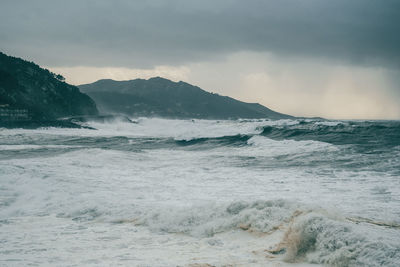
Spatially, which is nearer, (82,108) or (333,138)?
(333,138)

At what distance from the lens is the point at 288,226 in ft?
19.4

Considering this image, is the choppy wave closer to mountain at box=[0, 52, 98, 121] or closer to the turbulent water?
the turbulent water

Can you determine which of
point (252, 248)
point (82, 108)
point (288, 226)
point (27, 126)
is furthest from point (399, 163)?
point (82, 108)

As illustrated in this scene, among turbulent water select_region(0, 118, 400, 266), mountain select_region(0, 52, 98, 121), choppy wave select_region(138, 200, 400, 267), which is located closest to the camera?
choppy wave select_region(138, 200, 400, 267)

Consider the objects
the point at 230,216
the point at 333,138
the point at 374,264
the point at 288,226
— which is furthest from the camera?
the point at 333,138

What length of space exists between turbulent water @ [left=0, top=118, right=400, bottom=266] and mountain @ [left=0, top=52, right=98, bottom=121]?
201 feet

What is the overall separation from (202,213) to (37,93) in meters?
90.1

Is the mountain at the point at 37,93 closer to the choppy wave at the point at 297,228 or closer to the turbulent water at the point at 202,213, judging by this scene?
the turbulent water at the point at 202,213

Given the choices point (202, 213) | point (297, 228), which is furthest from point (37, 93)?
point (297, 228)

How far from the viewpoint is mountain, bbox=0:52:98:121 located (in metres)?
73.2

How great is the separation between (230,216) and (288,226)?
1.34 m

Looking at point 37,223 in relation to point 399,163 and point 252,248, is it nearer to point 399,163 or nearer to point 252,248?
point 252,248

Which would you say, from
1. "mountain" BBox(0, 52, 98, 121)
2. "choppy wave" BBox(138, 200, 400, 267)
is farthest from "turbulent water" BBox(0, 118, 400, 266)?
"mountain" BBox(0, 52, 98, 121)

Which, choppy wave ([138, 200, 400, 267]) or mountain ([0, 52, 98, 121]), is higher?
mountain ([0, 52, 98, 121])
